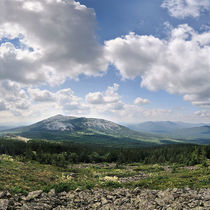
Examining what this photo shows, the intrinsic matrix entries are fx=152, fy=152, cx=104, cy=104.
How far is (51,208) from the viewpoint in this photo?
1436 centimetres

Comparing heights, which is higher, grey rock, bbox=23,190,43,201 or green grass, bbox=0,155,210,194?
grey rock, bbox=23,190,43,201

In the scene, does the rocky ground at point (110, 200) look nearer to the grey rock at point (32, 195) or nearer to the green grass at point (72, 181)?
the grey rock at point (32, 195)

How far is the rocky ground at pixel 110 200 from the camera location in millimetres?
13102

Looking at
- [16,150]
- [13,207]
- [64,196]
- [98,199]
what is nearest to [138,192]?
[98,199]

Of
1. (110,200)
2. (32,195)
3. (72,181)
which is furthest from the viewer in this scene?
(72,181)

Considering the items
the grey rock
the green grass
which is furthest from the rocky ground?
the green grass

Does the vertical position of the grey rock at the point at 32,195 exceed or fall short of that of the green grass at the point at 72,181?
it exceeds it

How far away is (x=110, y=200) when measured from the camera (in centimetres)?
1567

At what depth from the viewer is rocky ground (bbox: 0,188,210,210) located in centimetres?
1310

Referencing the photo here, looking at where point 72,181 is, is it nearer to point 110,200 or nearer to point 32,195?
point 32,195

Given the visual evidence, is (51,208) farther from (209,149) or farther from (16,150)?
(16,150)

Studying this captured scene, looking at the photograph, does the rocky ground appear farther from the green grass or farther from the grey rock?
the green grass

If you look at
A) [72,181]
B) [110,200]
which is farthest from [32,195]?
[72,181]

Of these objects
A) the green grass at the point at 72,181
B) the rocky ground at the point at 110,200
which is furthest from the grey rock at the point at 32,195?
the green grass at the point at 72,181
